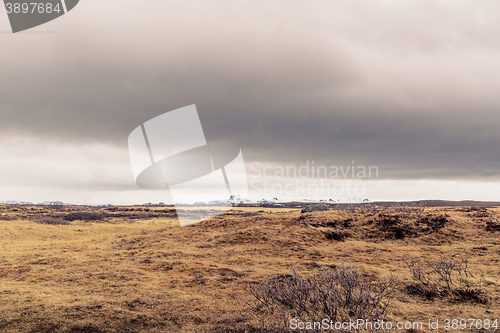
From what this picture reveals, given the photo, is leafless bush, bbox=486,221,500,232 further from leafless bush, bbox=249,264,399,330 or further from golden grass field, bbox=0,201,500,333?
leafless bush, bbox=249,264,399,330

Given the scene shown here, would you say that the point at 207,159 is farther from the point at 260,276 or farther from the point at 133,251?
the point at 133,251

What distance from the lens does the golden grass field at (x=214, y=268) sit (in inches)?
249

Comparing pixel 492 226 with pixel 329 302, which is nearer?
pixel 329 302

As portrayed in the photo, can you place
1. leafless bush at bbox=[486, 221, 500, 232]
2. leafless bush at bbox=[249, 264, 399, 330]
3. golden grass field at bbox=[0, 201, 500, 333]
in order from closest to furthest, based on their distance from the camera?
leafless bush at bbox=[249, 264, 399, 330] < golden grass field at bbox=[0, 201, 500, 333] < leafless bush at bbox=[486, 221, 500, 232]

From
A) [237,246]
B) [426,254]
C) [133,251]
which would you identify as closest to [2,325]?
[133,251]

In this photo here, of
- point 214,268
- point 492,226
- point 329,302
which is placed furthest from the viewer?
point 492,226

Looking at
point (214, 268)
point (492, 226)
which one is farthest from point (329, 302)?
point (492, 226)

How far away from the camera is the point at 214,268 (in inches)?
455

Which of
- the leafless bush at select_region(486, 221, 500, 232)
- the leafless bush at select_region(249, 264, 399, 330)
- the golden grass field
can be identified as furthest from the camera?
the leafless bush at select_region(486, 221, 500, 232)

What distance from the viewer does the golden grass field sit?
631cm

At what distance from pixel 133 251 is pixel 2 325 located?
10028mm

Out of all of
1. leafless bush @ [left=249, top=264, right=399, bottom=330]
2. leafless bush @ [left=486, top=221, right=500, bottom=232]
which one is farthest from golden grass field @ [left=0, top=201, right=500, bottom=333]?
leafless bush @ [left=249, top=264, right=399, bottom=330]

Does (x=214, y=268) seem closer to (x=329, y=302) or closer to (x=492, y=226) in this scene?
(x=329, y=302)

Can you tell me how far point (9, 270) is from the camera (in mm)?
11477
